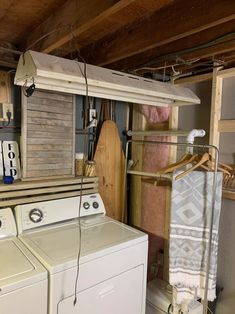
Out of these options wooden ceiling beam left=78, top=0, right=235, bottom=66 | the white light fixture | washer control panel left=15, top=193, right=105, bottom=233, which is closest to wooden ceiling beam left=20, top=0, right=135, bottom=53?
the white light fixture

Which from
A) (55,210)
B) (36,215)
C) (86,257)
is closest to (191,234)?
(86,257)

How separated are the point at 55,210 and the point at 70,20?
1.26 meters

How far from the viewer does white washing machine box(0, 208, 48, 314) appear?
114cm

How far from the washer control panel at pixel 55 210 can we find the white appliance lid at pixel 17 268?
21 centimetres

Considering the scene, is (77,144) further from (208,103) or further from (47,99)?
(208,103)

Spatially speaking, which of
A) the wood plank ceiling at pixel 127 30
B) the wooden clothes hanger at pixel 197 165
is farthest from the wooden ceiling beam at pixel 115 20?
the wooden clothes hanger at pixel 197 165

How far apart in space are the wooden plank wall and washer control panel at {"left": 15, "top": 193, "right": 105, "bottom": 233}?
25 centimetres

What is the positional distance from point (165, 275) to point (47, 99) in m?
1.90

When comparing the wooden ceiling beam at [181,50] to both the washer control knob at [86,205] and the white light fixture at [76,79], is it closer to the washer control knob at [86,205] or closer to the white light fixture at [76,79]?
the white light fixture at [76,79]

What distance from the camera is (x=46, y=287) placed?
1265 mm

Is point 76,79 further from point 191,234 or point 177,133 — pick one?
point 191,234

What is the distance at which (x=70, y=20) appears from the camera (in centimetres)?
134

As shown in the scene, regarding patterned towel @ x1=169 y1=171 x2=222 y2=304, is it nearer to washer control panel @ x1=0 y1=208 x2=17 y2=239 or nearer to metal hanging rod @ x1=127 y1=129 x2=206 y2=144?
metal hanging rod @ x1=127 y1=129 x2=206 y2=144

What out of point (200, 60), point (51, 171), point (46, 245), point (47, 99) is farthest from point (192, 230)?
point (47, 99)
